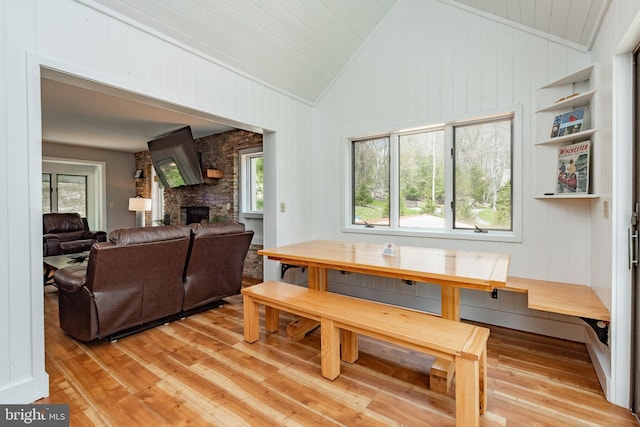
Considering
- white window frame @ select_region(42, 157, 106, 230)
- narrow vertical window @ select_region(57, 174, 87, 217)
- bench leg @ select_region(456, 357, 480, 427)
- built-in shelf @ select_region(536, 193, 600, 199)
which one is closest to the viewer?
bench leg @ select_region(456, 357, 480, 427)

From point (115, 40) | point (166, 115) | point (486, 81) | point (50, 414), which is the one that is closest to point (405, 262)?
point (486, 81)

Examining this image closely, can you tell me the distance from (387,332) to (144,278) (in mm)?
2189

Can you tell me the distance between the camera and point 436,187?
3375mm

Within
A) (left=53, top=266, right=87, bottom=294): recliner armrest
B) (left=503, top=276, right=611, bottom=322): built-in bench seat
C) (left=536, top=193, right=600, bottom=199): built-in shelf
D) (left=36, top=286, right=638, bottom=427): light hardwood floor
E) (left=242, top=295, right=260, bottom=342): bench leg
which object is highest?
(left=536, top=193, right=600, bottom=199): built-in shelf

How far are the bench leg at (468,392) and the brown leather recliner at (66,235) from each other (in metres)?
6.76

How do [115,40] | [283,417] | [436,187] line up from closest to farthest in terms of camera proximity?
[283,417]
[115,40]
[436,187]

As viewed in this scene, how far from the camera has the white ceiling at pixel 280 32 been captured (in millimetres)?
2320

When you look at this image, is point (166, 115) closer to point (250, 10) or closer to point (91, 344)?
point (250, 10)

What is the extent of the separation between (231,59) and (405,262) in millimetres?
2528

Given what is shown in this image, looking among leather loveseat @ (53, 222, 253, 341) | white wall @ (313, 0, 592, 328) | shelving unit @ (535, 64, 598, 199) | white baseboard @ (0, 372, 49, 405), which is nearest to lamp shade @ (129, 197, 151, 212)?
leather loveseat @ (53, 222, 253, 341)

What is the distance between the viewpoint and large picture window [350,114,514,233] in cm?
301

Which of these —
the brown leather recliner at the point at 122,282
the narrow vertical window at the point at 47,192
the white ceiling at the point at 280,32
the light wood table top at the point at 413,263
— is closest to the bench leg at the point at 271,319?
the light wood table top at the point at 413,263

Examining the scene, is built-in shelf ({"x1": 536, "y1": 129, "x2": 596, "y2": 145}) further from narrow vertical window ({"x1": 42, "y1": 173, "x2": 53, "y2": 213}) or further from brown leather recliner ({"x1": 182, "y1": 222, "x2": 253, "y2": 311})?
narrow vertical window ({"x1": 42, "y1": 173, "x2": 53, "y2": 213})

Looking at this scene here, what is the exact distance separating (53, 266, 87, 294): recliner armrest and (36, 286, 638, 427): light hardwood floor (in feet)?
1.66
